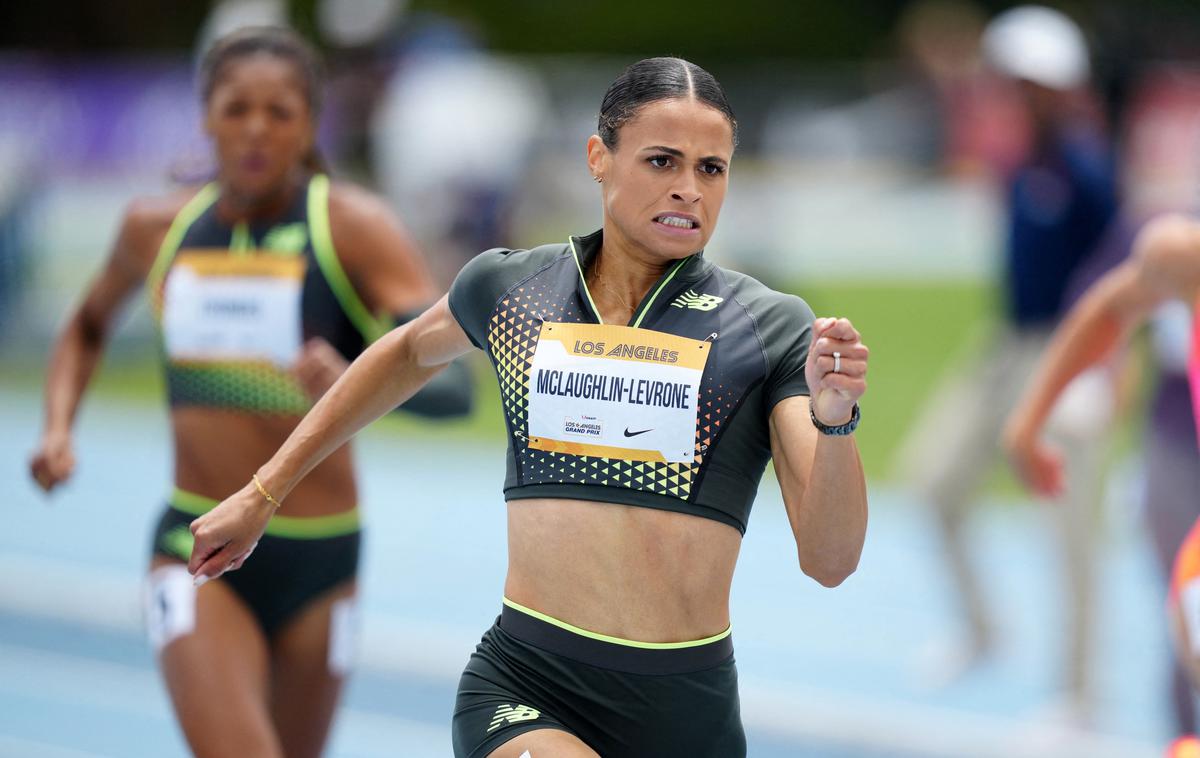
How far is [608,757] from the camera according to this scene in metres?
3.56

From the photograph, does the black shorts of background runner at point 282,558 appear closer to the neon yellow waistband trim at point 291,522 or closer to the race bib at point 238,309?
the neon yellow waistband trim at point 291,522

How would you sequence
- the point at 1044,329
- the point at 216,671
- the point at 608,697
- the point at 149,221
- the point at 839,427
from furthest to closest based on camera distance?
1. the point at 1044,329
2. the point at 149,221
3. the point at 216,671
4. the point at 608,697
5. the point at 839,427

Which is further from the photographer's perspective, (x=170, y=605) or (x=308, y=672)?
(x=308, y=672)

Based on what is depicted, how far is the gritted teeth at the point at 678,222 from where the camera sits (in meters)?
3.51

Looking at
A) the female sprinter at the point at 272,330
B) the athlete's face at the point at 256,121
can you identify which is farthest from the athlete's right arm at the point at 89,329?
the athlete's face at the point at 256,121

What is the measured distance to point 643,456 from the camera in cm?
353

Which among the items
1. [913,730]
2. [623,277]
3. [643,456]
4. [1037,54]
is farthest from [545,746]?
[1037,54]

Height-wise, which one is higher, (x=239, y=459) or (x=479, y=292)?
(x=479, y=292)

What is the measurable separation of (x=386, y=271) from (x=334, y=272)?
0.16 metres

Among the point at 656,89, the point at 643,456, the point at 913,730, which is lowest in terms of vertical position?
the point at 913,730

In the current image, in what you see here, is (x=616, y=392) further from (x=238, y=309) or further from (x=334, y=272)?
(x=238, y=309)

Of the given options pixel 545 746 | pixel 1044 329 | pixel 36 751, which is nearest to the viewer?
pixel 545 746

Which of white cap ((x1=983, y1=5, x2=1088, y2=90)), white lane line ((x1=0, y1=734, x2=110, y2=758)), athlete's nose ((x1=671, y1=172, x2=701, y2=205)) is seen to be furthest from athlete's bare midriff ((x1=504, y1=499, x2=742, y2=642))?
white cap ((x1=983, y1=5, x2=1088, y2=90))

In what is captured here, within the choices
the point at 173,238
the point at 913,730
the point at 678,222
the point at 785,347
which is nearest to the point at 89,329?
the point at 173,238
